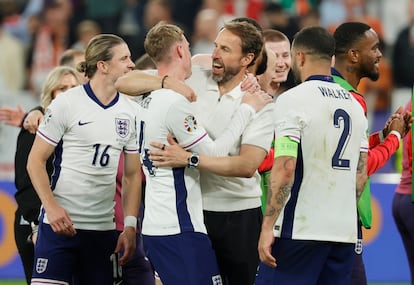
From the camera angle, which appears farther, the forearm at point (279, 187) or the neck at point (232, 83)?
the neck at point (232, 83)

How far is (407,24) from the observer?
1465cm

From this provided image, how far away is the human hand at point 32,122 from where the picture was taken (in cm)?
772

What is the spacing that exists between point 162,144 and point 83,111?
110 centimetres

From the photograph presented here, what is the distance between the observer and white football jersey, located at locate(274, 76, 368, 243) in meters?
6.02

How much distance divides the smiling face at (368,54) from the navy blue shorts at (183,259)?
5.79ft

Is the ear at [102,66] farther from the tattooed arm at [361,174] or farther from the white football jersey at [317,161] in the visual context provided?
the tattooed arm at [361,174]

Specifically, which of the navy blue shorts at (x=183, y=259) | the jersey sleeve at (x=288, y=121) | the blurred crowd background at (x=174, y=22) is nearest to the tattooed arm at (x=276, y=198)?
the jersey sleeve at (x=288, y=121)

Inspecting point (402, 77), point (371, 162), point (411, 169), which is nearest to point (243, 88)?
point (371, 162)

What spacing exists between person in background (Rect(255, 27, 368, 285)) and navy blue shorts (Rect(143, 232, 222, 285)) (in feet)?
1.11

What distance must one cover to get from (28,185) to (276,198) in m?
Answer: 2.52

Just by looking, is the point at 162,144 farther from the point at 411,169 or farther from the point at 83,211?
the point at 411,169

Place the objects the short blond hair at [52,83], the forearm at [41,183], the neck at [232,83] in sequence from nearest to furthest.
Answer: the neck at [232,83], the forearm at [41,183], the short blond hair at [52,83]

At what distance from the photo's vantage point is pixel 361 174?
6293 mm

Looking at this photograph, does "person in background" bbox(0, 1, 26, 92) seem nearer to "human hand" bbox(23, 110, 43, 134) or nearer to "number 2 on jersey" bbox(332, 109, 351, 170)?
"human hand" bbox(23, 110, 43, 134)
